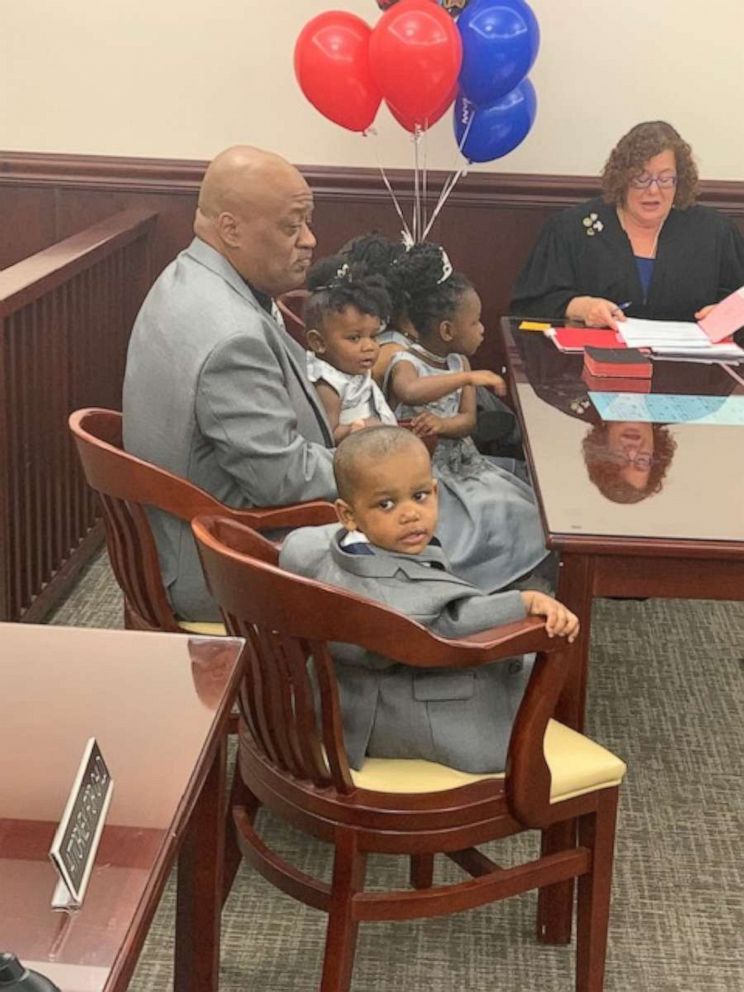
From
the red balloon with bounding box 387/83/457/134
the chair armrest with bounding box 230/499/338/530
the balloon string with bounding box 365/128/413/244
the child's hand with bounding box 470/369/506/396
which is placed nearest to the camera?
the chair armrest with bounding box 230/499/338/530

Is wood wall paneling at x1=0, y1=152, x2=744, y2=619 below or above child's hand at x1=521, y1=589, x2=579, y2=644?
above

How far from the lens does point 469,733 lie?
187cm

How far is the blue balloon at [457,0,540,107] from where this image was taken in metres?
3.54

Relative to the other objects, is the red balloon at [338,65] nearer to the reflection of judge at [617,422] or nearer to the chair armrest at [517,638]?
the reflection of judge at [617,422]

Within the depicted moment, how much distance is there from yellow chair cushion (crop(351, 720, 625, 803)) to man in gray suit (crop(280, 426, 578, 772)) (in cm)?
1

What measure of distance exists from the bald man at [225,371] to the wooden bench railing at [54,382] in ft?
2.34

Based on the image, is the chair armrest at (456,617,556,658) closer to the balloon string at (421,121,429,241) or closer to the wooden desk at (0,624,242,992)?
the wooden desk at (0,624,242,992)

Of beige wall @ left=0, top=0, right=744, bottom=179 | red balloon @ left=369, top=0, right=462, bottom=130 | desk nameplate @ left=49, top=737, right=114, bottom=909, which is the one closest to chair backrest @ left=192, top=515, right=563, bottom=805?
desk nameplate @ left=49, top=737, right=114, bottom=909

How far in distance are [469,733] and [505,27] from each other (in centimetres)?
225

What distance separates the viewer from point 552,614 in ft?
5.82

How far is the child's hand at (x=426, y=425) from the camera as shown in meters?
2.91

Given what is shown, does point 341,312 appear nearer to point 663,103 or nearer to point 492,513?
point 492,513

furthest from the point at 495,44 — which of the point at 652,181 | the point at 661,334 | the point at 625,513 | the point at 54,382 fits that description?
the point at 625,513

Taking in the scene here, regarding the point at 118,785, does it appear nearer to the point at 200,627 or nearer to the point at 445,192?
the point at 200,627
